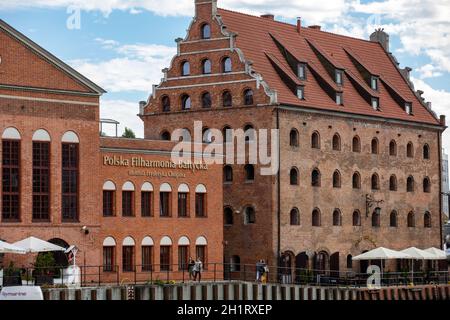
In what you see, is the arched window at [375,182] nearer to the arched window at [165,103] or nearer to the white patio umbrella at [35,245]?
the arched window at [165,103]

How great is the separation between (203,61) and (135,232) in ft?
47.5

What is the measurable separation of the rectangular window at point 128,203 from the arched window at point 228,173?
1070 centimetres

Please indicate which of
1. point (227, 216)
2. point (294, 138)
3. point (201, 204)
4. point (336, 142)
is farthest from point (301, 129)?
point (201, 204)

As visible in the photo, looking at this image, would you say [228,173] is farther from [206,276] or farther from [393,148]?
[393,148]

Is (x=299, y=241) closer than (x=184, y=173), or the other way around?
(x=184, y=173)

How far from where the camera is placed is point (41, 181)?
5838cm

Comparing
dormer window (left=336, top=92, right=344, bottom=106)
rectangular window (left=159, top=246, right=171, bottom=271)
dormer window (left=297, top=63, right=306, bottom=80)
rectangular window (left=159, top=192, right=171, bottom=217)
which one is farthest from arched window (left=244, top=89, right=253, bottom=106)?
rectangular window (left=159, top=246, right=171, bottom=271)

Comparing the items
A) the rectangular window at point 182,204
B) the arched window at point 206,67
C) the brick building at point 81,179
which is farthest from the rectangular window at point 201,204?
the arched window at point 206,67

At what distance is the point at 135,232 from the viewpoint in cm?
6306

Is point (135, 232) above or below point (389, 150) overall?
below
